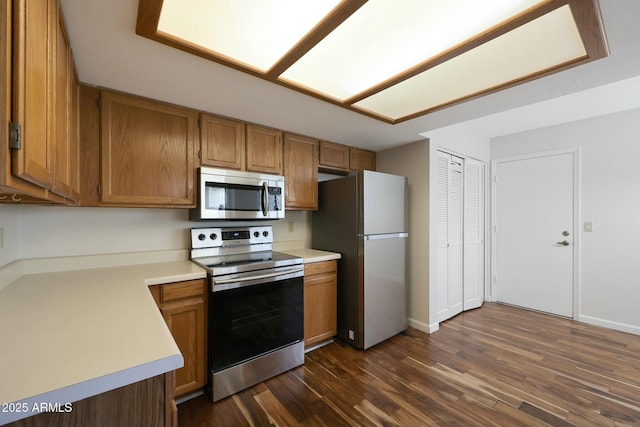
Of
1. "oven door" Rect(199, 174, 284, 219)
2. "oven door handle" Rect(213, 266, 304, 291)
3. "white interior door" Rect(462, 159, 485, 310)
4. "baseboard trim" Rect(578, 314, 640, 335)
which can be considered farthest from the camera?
"white interior door" Rect(462, 159, 485, 310)

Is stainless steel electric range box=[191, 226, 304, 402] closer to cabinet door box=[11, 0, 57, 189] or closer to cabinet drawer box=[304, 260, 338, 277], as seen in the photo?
cabinet drawer box=[304, 260, 338, 277]

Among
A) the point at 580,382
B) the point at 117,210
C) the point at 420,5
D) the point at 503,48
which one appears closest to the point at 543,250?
the point at 580,382

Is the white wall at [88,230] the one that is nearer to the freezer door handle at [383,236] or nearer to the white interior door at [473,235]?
the freezer door handle at [383,236]

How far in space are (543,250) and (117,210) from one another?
4697 millimetres

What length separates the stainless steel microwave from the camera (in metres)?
2.08

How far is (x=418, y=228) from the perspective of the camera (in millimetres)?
2967

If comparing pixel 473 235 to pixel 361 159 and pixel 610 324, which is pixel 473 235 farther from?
pixel 361 159

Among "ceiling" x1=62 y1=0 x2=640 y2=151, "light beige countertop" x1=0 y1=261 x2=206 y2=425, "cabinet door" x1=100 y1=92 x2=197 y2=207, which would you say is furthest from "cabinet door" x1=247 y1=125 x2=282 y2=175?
"light beige countertop" x1=0 y1=261 x2=206 y2=425

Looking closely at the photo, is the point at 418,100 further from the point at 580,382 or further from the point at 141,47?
the point at 580,382

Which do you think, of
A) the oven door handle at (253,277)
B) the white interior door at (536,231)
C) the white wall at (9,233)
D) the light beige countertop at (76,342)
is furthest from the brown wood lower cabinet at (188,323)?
the white interior door at (536,231)

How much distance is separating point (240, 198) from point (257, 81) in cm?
98

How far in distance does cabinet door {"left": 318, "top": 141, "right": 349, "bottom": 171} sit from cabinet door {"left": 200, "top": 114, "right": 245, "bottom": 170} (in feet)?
2.97

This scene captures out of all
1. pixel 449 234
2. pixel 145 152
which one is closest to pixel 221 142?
pixel 145 152

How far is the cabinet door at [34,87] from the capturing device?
0.65 metres
